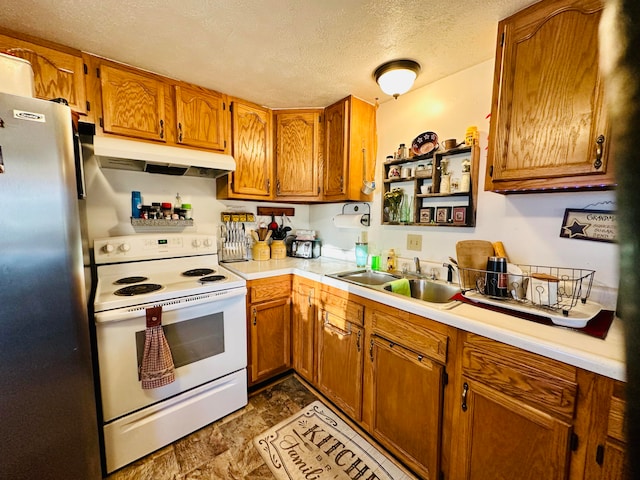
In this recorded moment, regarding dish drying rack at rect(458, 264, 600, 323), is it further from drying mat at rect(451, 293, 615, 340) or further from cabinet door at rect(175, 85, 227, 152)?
cabinet door at rect(175, 85, 227, 152)

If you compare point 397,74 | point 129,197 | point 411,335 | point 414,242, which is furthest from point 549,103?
point 129,197

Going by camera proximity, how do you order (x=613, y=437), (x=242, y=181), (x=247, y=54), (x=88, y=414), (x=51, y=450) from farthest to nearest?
(x=242, y=181)
(x=247, y=54)
(x=88, y=414)
(x=51, y=450)
(x=613, y=437)

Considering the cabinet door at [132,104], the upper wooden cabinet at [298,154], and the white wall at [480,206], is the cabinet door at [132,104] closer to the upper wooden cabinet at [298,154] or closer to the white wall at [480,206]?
the upper wooden cabinet at [298,154]

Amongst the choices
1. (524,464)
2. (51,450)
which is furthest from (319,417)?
(51,450)

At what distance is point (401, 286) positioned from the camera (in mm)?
1738

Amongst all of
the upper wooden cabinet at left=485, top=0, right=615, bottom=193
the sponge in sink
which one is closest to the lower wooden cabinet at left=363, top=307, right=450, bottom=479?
the sponge in sink

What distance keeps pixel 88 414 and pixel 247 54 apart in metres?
1.93

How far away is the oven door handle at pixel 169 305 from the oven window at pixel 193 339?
4.2 inches

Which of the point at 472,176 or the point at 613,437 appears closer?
the point at 613,437

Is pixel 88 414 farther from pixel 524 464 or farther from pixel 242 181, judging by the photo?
pixel 524 464

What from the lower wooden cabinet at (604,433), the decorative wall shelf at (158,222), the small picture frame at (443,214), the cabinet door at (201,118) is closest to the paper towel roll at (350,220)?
the small picture frame at (443,214)

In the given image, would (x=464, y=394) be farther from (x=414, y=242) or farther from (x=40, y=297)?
(x=40, y=297)

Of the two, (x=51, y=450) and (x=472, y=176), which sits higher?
(x=472, y=176)

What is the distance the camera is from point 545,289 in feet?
3.73
